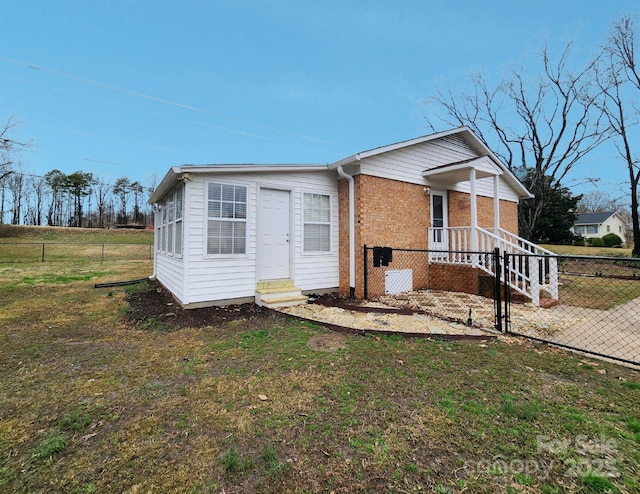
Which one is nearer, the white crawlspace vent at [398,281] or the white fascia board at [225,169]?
the white fascia board at [225,169]

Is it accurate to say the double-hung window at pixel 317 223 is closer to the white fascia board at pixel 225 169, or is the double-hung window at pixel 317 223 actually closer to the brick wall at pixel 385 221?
the brick wall at pixel 385 221

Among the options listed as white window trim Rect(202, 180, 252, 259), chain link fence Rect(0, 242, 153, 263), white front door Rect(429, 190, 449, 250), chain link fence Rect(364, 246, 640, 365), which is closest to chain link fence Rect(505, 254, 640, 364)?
chain link fence Rect(364, 246, 640, 365)

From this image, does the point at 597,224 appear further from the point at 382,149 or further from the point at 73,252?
the point at 73,252

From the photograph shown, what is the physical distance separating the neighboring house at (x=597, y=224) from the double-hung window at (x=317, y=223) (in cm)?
4762

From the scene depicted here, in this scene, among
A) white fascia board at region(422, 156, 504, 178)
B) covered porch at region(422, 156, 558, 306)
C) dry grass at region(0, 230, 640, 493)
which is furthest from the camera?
white fascia board at region(422, 156, 504, 178)

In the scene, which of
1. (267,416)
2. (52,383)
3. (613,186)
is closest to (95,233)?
(52,383)

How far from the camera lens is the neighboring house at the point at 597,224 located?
4000 cm

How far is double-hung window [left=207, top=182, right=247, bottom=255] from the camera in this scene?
6.13 m

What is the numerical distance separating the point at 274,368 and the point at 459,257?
20.3ft

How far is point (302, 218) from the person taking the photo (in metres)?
7.11

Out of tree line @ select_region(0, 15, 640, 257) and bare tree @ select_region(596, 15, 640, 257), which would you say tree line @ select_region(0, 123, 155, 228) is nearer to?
tree line @ select_region(0, 15, 640, 257)

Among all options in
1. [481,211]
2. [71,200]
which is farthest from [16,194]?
[481,211]

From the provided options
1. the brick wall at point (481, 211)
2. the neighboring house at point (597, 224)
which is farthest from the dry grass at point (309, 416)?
the neighboring house at point (597, 224)

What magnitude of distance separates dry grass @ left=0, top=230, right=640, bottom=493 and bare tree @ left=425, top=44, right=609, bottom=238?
16.6 meters
